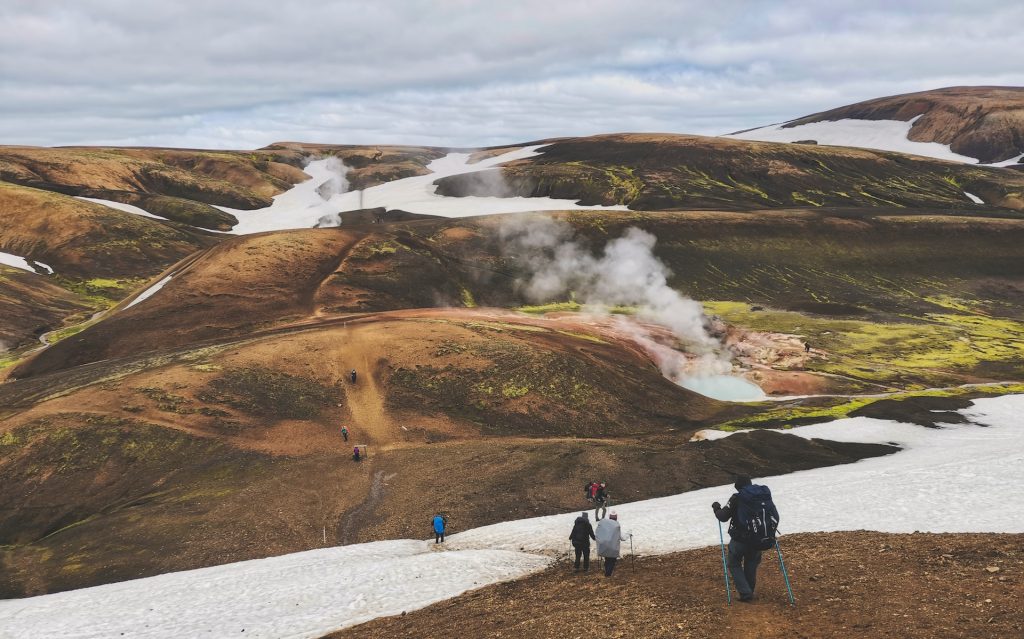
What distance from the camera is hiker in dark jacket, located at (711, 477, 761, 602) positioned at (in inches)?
531

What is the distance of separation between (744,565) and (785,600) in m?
1.04

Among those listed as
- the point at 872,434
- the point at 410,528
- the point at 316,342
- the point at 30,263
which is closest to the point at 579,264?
the point at 316,342

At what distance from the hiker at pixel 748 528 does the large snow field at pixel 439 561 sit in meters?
7.79

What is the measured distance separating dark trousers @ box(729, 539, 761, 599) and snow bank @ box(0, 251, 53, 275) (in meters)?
128

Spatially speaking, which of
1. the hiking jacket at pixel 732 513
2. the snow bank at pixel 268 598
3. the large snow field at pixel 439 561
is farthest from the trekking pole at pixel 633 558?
the hiking jacket at pixel 732 513

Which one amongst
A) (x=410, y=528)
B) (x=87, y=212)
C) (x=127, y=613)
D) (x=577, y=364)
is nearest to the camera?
(x=127, y=613)

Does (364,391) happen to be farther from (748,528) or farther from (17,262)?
(17,262)

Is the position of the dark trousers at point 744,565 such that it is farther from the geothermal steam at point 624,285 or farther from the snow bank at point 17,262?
the snow bank at point 17,262

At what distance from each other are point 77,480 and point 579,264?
78798 mm

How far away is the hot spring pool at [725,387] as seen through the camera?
58.7 m

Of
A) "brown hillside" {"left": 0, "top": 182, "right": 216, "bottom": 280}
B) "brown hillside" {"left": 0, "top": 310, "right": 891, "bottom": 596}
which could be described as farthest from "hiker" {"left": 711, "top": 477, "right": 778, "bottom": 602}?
"brown hillside" {"left": 0, "top": 182, "right": 216, "bottom": 280}

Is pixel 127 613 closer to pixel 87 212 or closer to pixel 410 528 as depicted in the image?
pixel 410 528

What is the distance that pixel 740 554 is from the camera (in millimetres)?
13680

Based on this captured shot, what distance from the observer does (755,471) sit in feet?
123
